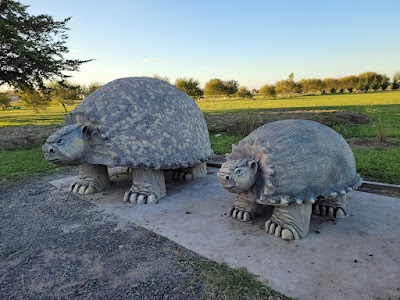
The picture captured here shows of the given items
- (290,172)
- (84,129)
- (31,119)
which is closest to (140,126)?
(84,129)

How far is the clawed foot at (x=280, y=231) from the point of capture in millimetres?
3230

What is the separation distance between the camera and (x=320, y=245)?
3145 millimetres

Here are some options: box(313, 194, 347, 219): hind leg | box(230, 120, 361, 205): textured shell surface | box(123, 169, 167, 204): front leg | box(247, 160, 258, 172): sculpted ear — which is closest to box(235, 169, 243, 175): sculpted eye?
box(247, 160, 258, 172): sculpted ear

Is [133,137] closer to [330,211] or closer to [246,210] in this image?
[246,210]

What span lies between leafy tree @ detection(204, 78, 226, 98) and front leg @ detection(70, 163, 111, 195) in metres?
58.3

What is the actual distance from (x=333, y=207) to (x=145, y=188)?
259 cm

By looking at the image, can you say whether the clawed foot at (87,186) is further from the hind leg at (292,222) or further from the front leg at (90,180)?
the hind leg at (292,222)

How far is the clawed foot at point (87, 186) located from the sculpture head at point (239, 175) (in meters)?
2.66

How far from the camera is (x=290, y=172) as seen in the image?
10.3ft

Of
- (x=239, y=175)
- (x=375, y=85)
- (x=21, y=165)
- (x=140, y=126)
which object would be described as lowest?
(x=375, y=85)

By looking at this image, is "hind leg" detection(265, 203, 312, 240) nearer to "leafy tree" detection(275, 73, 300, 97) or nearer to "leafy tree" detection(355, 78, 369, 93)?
"leafy tree" detection(275, 73, 300, 97)

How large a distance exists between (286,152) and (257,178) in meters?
0.42

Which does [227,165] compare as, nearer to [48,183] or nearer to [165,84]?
[165,84]

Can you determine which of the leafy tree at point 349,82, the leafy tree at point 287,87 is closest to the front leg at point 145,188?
the leafy tree at point 287,87
